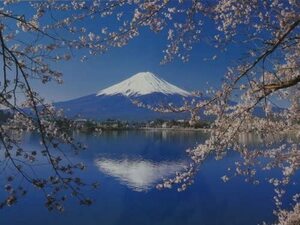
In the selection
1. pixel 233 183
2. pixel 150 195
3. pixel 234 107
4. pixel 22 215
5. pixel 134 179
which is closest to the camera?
pixel 234 107

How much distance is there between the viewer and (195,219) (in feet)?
57.5

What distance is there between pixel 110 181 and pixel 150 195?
4037 mm

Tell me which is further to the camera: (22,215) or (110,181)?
(110,181)

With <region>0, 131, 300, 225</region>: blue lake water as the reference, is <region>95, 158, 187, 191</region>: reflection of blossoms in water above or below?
above

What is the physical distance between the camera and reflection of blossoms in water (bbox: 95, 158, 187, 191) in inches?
1005

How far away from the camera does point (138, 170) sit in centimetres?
3070

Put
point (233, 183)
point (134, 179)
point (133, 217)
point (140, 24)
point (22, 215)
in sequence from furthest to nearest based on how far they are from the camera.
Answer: point (134, 179), point (233, 183), point (133, 217), point (22, 215), point (140, 24)

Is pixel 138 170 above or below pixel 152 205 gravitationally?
above

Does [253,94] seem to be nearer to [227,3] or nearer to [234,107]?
[234,107]

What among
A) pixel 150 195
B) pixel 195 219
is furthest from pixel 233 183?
pixel 195 219

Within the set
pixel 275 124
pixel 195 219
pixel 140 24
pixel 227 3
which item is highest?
pixel 227 3

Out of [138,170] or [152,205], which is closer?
[152,205]

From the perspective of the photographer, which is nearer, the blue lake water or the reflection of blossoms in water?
the blue lake water

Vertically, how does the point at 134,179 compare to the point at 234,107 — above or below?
below
